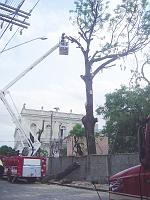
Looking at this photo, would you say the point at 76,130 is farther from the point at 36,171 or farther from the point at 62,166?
the point at 36,171

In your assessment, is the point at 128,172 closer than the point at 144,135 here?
No

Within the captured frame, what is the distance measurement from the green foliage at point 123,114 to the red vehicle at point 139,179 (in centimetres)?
3162

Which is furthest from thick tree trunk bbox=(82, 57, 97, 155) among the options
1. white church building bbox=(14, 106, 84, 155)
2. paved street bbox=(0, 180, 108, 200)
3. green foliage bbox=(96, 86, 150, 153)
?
white church building bbox=(14, 106, 84, 155)

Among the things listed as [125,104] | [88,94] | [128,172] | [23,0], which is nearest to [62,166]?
[88,94]

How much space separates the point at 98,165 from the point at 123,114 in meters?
14.3

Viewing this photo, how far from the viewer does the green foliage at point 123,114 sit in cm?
4044

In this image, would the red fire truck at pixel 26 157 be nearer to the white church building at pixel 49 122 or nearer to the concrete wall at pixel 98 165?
the concrete wall at pixel 98 165

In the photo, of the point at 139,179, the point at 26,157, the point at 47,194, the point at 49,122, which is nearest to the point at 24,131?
the point at 26,157

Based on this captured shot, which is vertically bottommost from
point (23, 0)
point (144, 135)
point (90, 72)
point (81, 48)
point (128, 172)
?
point (128, 172)

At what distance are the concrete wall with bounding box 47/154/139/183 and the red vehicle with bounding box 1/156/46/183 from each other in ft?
8.20

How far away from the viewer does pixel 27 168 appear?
30812 mm

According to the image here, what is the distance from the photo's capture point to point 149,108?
37844 millimetres

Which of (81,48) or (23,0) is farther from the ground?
(81,48)

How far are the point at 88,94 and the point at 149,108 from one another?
7942 millimetres
